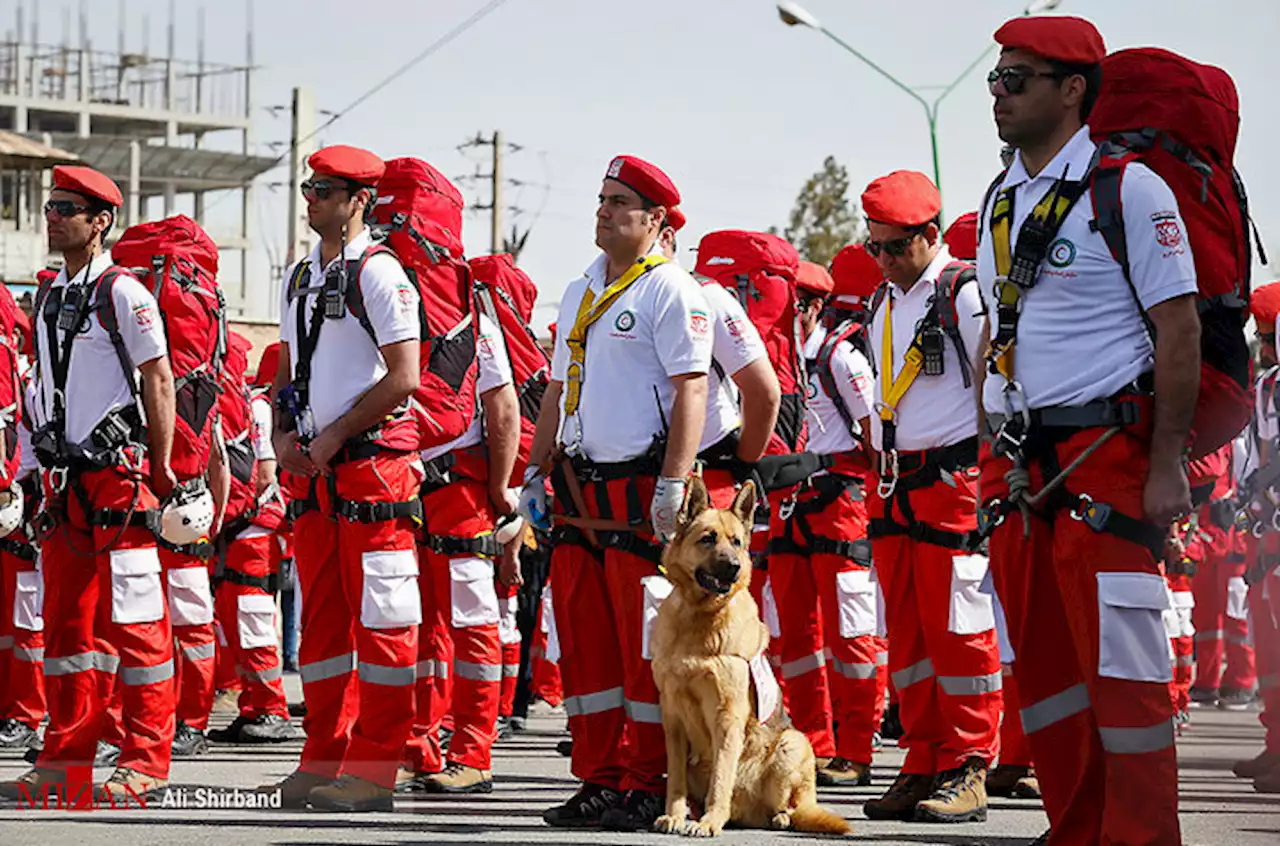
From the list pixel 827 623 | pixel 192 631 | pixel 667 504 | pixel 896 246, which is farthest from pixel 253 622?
pixel 667 504

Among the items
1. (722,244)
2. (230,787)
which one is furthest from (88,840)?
(722,244)

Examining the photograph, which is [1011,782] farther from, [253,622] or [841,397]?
[253,622]

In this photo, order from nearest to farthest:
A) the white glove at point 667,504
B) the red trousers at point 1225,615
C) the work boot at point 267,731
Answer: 1. the white glove at point 667,504
2. the work boot at point 267,731
3. the red trousers at point 1225,615

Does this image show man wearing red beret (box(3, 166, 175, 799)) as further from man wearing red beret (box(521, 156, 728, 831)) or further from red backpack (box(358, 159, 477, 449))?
man wearing red beret (box(521, 156, 728, 831))

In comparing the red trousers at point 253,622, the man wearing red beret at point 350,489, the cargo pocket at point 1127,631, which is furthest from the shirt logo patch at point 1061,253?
the red trousers at point 253,622

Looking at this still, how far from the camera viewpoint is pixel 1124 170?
18.1 feet

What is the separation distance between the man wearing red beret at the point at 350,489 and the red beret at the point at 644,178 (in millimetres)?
970

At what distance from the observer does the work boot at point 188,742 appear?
430 inches

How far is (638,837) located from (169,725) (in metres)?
2.23

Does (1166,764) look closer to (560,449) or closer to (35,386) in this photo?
(560,449)

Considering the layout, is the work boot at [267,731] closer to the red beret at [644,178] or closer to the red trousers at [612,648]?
the red trousers at [612,648]

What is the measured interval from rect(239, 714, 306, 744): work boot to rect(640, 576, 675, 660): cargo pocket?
4980 millimetres

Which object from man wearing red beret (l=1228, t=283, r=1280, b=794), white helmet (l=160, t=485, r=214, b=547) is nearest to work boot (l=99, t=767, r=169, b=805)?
white helmet (l=160, t=485, r=214, b=547)

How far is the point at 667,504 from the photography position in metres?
7.29
